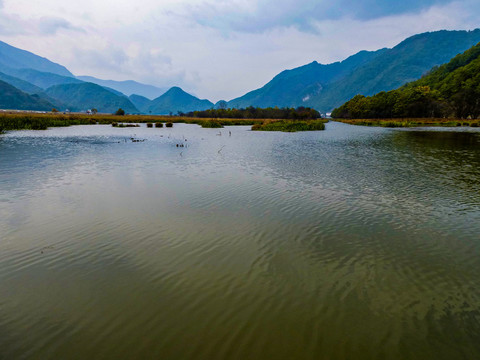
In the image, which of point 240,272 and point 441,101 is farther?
point 441,101

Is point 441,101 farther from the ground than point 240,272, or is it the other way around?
point 441,101

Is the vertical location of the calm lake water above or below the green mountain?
below

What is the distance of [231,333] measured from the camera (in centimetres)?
636

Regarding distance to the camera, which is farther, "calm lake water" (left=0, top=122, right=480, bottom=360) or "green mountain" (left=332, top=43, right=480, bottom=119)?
"green mountain" (left=332, top=43, right=480, bottom=119)

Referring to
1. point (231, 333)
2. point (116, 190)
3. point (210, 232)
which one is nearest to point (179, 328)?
point (231, 333)

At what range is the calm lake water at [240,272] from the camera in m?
6.12

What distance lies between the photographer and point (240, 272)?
904cm

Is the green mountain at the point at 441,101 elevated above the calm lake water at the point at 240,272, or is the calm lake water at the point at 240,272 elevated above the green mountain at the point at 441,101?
the green mountain at the point at 441,101

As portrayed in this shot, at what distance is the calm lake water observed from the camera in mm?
6125

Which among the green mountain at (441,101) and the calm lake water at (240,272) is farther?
the green mountain at (441,101)

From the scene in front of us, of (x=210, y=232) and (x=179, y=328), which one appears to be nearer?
(x=179, y=328)

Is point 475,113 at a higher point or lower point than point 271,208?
higher

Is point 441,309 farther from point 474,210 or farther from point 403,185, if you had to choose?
point 403,185

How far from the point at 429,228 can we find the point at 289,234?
728cm
